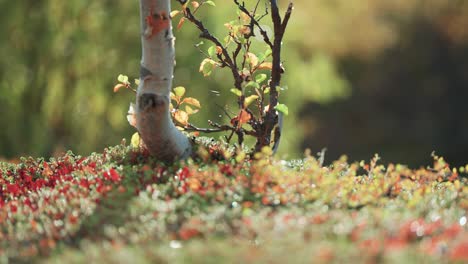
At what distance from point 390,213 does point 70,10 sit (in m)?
10.5

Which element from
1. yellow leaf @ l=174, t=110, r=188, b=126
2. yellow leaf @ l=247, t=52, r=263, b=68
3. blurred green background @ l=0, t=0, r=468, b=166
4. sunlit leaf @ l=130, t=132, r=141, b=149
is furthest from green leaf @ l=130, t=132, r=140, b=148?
blurred green background @ l=0, t=0, r=468, b=166

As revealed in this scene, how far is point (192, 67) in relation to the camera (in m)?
12.9

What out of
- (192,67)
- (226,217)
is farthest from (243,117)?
(192,67)

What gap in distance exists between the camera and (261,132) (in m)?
5.34

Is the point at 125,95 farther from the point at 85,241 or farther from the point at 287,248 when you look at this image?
the point at 287,248

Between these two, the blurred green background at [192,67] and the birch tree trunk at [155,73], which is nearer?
the birch tree trunk at [155,73]

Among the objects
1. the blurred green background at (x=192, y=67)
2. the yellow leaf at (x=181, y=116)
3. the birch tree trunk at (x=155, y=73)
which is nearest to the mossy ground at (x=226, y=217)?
the birch tree trunk at (x=155, y=73)

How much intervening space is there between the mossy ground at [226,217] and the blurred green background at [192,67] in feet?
25.3

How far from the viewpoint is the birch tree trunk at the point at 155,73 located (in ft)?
14.9

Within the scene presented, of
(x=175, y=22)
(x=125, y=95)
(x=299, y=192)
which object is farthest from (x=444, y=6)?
(x=299, y=192)

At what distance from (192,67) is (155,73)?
27.4ft

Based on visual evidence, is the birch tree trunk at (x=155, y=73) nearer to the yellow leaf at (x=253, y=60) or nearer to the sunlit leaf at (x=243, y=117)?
the sunlit leaf at (x=243, y=117)

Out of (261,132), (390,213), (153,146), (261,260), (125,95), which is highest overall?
(125,95)

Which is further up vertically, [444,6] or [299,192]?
[444,6]
